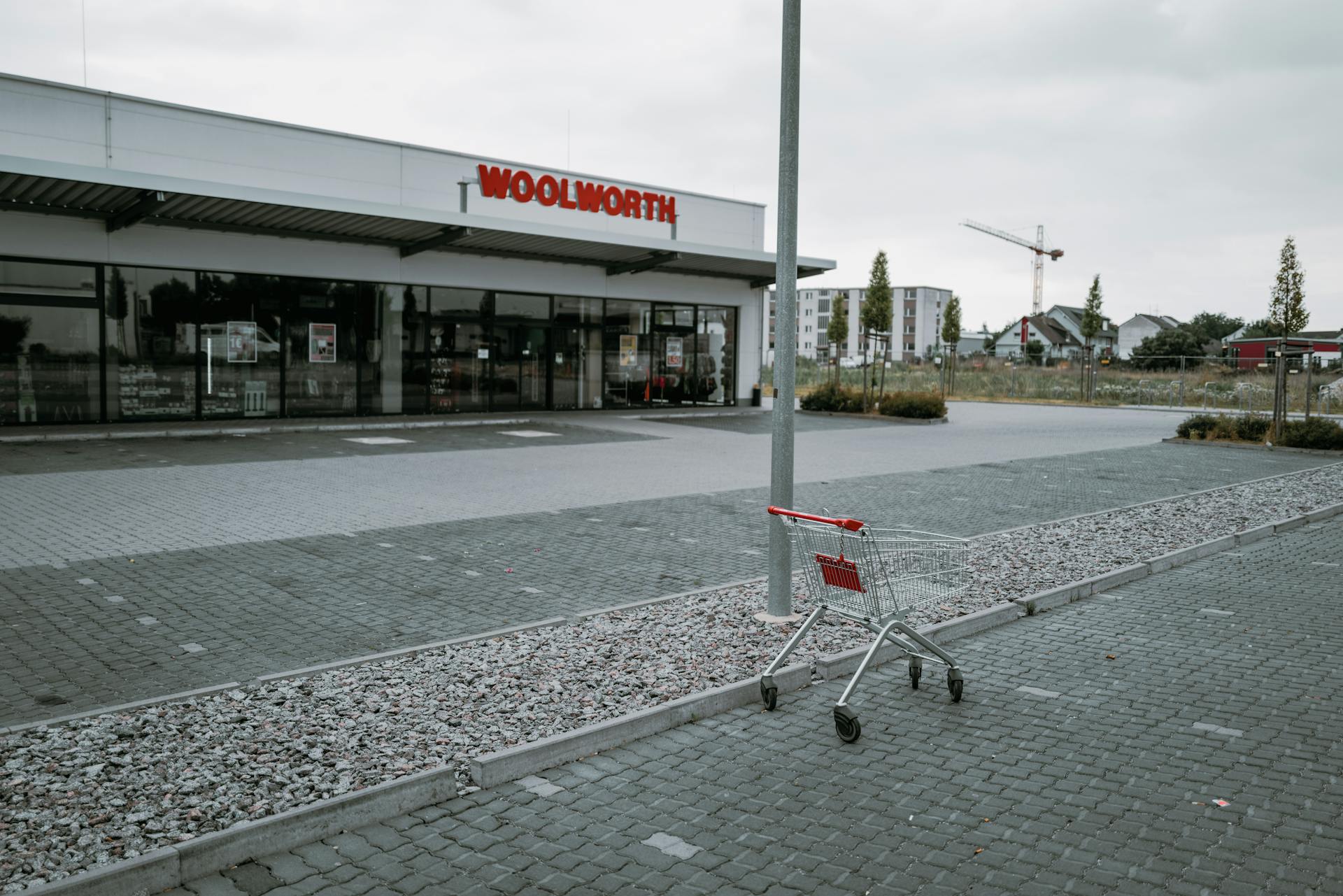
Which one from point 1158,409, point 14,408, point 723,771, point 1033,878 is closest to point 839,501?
point 723,771

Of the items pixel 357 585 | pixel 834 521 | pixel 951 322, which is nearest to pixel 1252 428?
pixel 834 521

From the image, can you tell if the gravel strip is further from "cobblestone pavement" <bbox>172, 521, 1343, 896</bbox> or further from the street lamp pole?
the street lamp pole

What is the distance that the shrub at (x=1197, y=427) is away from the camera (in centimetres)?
2284

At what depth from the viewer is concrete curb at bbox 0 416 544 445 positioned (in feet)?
57.7

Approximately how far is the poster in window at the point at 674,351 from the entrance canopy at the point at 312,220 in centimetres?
243

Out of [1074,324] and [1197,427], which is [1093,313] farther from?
[1074,324]

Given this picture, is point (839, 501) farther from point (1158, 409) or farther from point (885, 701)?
point (1158, 409)

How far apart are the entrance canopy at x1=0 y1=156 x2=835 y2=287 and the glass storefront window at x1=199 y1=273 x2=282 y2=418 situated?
1.17 meters

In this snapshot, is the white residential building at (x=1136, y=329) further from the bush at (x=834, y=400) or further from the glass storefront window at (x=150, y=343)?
the glass storefront window at (x=150, y=343)

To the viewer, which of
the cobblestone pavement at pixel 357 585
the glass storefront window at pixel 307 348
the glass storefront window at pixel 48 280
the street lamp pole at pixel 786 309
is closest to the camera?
the cobblestone pavement at pixel 357 585

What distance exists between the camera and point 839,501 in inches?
498

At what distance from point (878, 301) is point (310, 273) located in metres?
19.7

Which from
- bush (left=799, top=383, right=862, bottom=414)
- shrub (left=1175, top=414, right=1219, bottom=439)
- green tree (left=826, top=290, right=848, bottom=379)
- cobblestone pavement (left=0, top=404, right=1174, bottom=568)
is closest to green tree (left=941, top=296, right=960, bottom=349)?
green tree (left=826, top=290, right=848, bottom=379)

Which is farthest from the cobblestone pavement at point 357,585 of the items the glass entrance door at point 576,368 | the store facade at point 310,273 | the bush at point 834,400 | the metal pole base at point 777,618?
the bush at point 834,400
